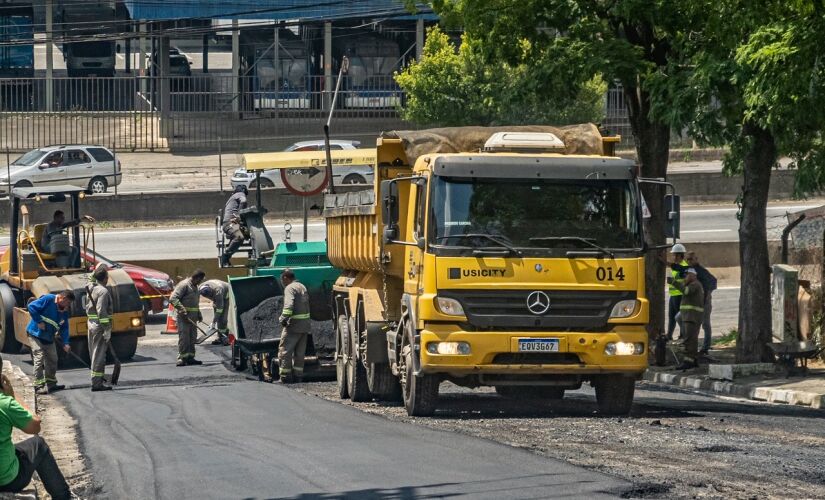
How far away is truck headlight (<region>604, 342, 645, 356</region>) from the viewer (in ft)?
44.7

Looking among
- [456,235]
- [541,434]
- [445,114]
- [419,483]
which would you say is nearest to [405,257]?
[456,235]

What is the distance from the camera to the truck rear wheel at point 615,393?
1426 centimetres

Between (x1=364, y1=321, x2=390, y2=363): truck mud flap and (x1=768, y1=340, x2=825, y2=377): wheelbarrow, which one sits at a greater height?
(x1=364, y1=321, x2=390, y2=363): truck mud flap

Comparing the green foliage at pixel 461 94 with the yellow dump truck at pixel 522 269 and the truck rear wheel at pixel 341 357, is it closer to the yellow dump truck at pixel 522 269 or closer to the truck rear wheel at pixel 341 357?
the truck rear wheel at pixel 341 357

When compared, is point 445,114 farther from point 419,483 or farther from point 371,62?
point 419,483

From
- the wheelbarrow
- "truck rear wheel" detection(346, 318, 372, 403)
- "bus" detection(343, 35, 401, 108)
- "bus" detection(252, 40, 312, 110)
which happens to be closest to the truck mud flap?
"truck rear wheel" detection(346, 318, 372, 403)

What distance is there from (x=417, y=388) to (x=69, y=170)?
27.9 meters

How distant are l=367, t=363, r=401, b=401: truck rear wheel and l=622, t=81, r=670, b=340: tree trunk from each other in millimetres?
6694

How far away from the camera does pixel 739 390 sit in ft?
60.4

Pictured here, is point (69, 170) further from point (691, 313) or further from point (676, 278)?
point (691, 313)

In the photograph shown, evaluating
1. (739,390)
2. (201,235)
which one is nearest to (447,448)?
(739,390)

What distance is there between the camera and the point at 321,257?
21500 mm

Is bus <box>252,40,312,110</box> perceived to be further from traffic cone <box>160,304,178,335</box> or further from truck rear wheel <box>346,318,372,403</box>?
truck rear wheel <box>346,318,372,403</box>

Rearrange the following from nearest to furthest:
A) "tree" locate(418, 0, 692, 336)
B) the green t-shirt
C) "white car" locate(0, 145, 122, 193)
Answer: the green t-shirt → "tree" locate(418, 0, 692, 336) → "white car" locate(0, 145, 122, 193)
